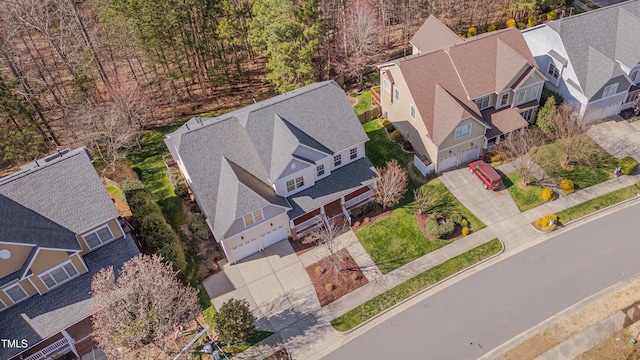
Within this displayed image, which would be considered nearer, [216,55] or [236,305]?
[236,305]

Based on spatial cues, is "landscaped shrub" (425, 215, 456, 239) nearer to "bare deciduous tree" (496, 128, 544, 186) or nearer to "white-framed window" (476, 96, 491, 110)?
Result: "bare deciduous tree" (496, 128, 544, 186)

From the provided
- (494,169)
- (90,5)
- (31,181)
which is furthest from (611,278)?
(90,5)

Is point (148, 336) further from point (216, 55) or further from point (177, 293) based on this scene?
point (216, 55)

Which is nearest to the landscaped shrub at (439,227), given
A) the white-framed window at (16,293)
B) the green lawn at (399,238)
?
the green lawn at (399,238)

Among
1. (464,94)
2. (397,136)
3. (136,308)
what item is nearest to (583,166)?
(464,94)

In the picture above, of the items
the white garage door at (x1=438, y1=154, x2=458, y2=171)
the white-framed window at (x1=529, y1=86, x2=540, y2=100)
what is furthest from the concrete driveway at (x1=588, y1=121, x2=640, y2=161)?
the white garage door at (x1=438, y1=154, x2=458, y2=171)

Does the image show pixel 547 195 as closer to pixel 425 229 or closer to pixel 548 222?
pixel 548 222
